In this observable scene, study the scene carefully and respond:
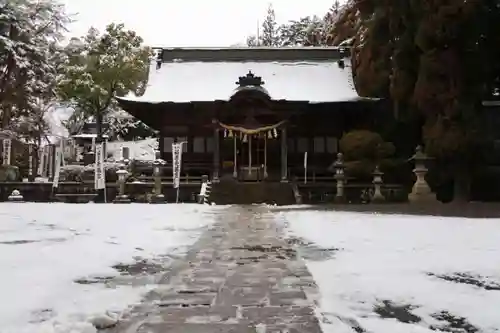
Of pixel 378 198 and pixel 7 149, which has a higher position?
pixel 7 149

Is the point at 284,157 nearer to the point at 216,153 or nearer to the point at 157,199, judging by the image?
the point at 216,153

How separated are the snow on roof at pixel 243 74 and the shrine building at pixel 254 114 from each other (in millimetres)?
46

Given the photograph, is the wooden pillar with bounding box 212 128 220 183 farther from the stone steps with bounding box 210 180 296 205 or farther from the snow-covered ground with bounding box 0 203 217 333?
the snow-covered ground with bounding box 0 203 217 333

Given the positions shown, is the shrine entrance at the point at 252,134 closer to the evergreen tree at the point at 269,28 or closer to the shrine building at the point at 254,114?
the shrine building at the point at 254,114

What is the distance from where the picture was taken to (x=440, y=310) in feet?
12.8

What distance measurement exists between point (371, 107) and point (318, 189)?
5.13m

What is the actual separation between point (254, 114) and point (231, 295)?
1860 cm

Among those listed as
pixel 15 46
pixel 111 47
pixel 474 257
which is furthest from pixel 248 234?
pixel 111 47

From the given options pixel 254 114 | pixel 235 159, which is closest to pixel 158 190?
pixel 235 159

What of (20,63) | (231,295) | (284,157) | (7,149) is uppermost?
(20,63)

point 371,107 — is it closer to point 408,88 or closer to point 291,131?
point 291,131

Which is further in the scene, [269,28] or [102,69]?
[269,28]

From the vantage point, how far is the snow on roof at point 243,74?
24.2 metres

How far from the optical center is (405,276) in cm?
509
